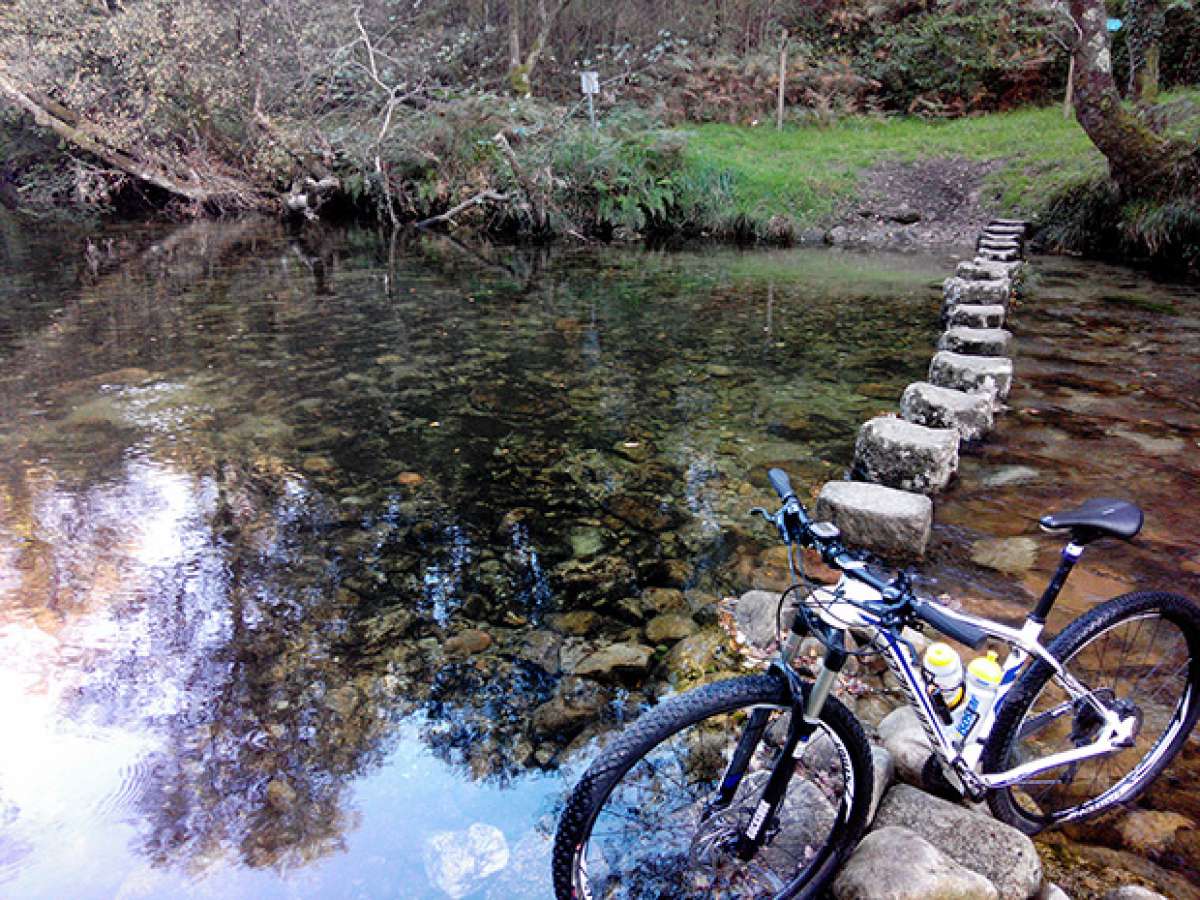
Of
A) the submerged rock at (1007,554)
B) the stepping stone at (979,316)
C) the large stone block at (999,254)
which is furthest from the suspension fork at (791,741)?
the large stone block at (999,254)

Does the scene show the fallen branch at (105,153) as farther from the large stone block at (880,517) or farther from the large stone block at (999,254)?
the large stone block at (880,517)

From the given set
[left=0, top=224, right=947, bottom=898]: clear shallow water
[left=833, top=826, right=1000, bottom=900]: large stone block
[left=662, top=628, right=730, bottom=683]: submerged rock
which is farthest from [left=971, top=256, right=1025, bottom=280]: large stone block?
[left=833, top=826, right=1000, bottom=900]: large stone block

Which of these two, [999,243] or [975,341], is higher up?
[999,243]

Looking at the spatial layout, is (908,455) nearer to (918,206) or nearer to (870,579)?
(870,579)

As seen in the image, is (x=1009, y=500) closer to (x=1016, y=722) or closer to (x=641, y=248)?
(x=1016, y=722)

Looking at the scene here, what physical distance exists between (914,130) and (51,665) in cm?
1948

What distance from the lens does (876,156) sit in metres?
16.5

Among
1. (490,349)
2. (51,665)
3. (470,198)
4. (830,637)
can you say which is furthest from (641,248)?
(830,637)

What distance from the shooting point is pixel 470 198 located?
51.2 feet

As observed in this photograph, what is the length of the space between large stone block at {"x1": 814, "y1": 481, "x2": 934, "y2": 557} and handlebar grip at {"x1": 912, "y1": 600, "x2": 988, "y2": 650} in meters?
2.12

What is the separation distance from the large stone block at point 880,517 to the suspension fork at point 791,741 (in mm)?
2210

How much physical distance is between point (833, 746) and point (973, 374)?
432 cm

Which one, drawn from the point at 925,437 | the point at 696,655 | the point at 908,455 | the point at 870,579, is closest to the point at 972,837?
the point at 870,579

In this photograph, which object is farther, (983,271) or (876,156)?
(876,156)
